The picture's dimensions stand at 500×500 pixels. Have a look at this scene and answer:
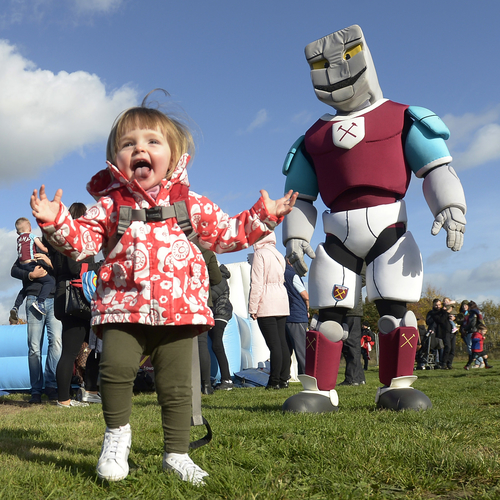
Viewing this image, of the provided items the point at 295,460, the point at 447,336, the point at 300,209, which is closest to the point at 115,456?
the point at 295,460

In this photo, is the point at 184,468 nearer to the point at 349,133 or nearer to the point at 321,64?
the point at 349,133

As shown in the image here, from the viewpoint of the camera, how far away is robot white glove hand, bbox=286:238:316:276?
12.9ft

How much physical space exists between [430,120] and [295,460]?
8.87 feet

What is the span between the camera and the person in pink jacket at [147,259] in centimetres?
203

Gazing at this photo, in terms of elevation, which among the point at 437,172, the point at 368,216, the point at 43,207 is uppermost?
the point at 437,172

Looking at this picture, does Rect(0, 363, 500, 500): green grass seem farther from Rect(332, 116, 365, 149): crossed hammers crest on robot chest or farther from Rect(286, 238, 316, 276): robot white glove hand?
Rect(332, 116, 365, 149): crossed hammers crest on robot chest

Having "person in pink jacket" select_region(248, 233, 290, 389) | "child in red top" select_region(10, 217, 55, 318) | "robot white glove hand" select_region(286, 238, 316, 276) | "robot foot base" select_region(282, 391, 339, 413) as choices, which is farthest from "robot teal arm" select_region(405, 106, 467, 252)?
"child in red top" select_region(10, 217, 55, 318)

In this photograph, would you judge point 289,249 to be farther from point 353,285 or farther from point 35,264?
point 35,264

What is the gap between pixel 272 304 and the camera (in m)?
6.70

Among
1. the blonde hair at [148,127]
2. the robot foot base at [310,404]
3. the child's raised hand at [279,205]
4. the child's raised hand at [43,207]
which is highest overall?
the blonde hair at [148,127]

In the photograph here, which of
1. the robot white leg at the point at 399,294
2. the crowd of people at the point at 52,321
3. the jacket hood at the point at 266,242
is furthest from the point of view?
the jacket hood at the point at 266,242

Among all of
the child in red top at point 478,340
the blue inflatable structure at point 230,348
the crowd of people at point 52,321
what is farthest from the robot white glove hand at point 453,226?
the child in red top at point 478,340

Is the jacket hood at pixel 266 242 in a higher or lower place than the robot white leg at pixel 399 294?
higher

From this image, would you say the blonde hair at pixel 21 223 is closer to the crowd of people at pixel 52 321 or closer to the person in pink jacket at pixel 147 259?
the crowd of people at pixel 52 321
